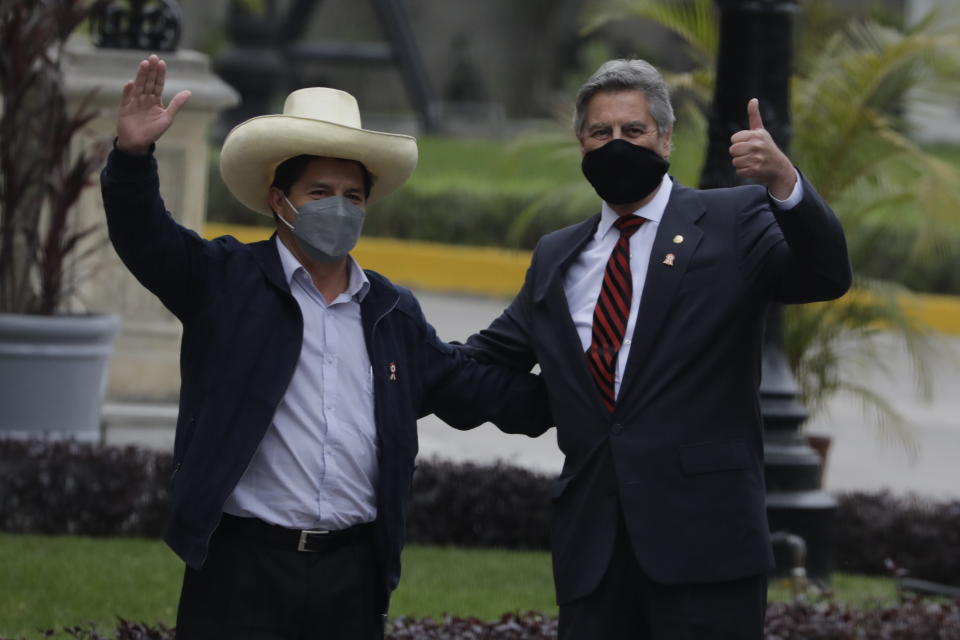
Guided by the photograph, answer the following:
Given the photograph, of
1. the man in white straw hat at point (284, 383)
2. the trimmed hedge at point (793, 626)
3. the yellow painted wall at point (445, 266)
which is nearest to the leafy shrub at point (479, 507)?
the trimmed hedge at point (793, 626)

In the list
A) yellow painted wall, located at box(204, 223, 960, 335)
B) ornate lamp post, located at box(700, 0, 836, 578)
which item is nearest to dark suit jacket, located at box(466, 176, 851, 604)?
ornate lamp post, located at box(700, 0, 836, 578)

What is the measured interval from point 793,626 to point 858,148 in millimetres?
3873

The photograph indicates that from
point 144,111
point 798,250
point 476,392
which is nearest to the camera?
point 144,111

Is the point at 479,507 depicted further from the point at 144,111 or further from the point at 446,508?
the point at 144,111

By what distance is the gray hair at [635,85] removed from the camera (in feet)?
12.8

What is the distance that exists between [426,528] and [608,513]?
4.03 metres

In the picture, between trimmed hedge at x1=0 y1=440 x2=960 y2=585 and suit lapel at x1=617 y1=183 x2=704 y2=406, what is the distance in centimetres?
388

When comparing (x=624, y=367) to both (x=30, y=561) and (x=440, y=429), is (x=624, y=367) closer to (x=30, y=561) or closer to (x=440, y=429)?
(x=30, y=561)

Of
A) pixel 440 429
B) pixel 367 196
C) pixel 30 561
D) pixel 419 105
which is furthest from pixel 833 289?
pixel 419 105

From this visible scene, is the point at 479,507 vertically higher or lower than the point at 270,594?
higher

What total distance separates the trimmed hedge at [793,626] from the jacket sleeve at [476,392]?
1243mm

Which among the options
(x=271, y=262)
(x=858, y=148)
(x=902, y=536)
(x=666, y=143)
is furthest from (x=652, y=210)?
(x=858, y=148)

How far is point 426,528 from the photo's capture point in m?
7.84

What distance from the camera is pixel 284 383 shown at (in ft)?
12.3
